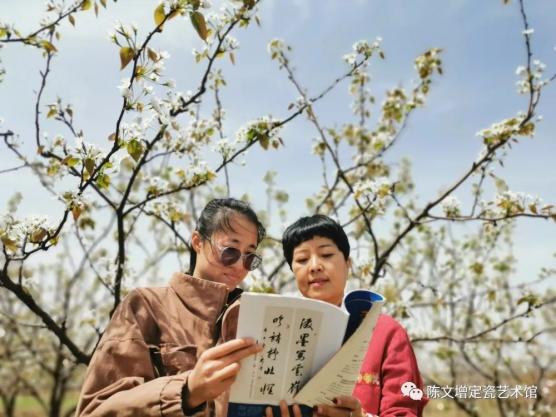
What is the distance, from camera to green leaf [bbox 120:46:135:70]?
7.26 ft

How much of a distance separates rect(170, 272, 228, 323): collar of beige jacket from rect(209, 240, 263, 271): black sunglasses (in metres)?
0.12

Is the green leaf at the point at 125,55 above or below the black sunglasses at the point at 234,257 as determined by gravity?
above

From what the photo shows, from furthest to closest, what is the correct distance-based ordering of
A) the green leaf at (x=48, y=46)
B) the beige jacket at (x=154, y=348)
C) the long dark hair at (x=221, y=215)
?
1. the green leaf at (x=48, y=46)
2. the long dark hair at (x=221, y=215)
3. the beige jacket at (x=154, y=348)

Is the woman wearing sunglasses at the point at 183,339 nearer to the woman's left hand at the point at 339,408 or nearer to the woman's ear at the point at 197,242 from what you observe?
the woman's ear at the point at 197,242

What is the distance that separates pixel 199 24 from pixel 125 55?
416 mm

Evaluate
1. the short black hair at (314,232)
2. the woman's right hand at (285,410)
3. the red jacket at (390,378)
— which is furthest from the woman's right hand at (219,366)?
the short black hair at (314,232)

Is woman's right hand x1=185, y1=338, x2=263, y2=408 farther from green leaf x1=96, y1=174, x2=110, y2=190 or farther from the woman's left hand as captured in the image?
green leaf x1=96, y1=174, x2=110, y2=190

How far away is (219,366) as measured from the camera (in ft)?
4.07

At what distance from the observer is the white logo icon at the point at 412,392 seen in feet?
6.14

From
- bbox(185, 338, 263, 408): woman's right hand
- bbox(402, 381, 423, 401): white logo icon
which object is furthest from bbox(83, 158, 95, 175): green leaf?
bbox(402, 381, 423, 401): white logo icon

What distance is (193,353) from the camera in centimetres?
163

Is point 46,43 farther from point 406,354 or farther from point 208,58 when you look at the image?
point 406,354

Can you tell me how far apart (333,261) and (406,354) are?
48cm

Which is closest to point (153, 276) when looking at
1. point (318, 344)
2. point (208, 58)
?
point (208, 58)
